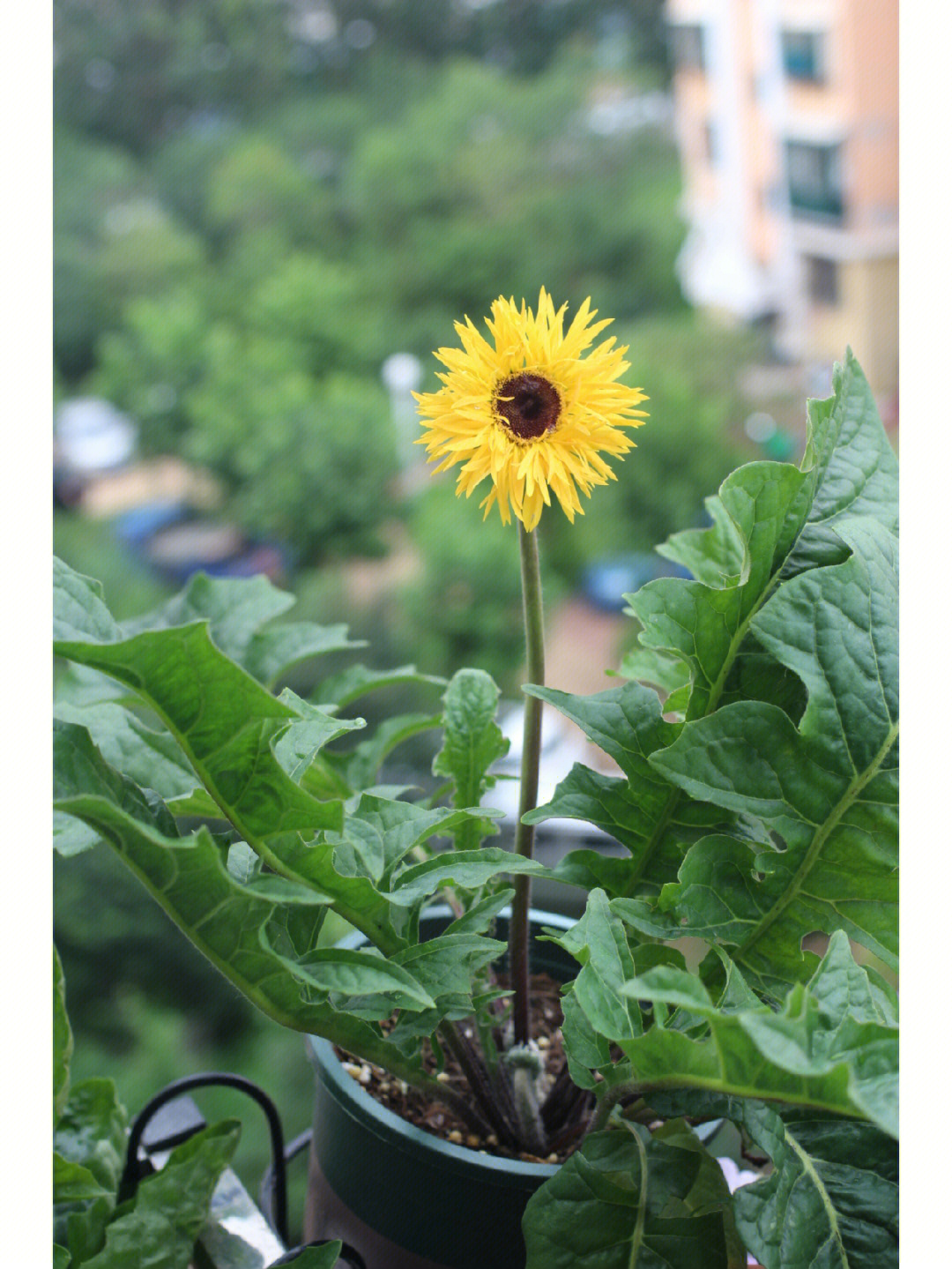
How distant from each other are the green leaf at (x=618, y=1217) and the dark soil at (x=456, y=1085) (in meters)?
0.05

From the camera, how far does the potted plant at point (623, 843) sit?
22cm

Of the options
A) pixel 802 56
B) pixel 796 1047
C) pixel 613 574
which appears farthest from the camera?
pixel 802 56

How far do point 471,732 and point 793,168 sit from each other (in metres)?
4.94

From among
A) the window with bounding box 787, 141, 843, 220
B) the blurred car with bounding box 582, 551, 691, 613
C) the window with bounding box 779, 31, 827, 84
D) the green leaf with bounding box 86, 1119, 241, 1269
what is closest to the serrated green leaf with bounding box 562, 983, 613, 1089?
the green leaf with bounding box 86, 1119, 241, 1269

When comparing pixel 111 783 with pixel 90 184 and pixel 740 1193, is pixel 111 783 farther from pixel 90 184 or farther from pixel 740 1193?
pixel 90 184

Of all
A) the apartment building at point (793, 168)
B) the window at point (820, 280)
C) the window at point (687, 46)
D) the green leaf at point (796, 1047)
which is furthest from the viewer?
the window at point (687, 46)

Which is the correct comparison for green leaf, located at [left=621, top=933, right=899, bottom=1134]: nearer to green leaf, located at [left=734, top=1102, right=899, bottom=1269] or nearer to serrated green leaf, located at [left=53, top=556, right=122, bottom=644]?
green leaf, located at [left=734, top=1102, right=899, bottom=1269]

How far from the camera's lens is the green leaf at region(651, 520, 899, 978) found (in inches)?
9.7

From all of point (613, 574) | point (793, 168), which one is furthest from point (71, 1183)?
point (793, 168)

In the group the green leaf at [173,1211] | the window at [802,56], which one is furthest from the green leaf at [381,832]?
the window at [802,56]

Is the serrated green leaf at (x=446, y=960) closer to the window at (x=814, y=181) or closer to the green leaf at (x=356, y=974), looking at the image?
the green leaf at (x=356, y=974)

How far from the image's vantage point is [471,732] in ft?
1.08

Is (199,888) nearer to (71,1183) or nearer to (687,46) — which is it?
(71,1183)
